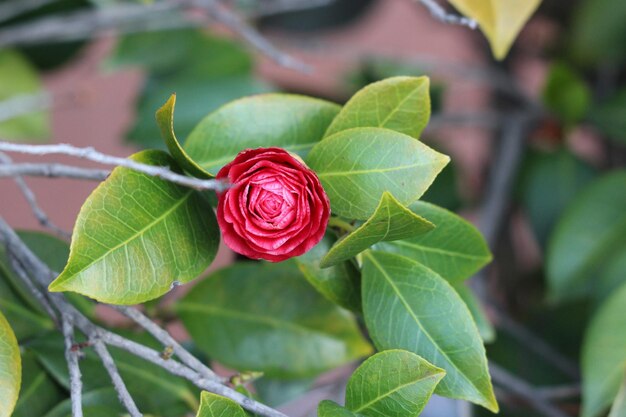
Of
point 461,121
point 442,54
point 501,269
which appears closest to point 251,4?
point 461,121

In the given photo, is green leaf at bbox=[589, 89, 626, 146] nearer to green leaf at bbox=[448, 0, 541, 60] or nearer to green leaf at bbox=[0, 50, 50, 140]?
green leaf at bbox=[448, 0, 541, 60]

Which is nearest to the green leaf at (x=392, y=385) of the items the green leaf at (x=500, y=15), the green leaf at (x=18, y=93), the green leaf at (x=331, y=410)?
the green leaf at (x=331, y=410)

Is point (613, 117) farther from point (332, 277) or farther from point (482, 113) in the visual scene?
point (332, 277)

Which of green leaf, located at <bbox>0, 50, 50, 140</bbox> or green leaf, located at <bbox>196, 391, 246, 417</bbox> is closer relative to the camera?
green leaf, located at <bbox>196, 391, 246, 417</bbox>

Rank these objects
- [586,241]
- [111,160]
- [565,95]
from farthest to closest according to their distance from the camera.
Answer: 1. [565,95]
2. [586,241]
3. [111,160]

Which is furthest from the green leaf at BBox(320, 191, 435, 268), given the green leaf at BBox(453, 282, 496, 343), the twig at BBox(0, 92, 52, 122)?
the twig at BBox(0, 92, 52, 122)

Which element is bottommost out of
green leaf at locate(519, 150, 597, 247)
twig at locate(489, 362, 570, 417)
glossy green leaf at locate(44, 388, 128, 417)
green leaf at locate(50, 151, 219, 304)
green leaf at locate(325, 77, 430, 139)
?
twig at locate(489, 362, 570, 417)

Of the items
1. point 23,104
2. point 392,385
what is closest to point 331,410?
point 392,385
